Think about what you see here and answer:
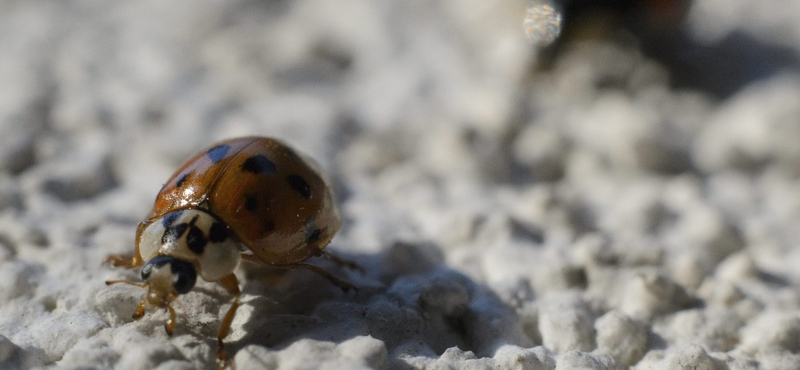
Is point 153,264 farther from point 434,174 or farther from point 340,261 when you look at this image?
point 434,174

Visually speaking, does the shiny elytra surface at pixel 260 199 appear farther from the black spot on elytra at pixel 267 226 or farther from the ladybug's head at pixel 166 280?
the ladybug's head at pixel 166 280

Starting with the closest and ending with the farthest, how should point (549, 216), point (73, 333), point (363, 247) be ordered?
point (73, 333), point (363, 247), point (549, 216)

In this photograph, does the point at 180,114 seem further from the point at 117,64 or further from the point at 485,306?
the point at 485,306

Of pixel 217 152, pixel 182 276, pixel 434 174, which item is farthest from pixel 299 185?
pixel 434 174

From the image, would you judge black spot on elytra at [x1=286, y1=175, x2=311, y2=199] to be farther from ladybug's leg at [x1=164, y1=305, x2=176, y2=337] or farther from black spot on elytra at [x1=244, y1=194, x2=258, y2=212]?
ladybug's leg at [x1=164, y1=305, x2=176, y2=337]

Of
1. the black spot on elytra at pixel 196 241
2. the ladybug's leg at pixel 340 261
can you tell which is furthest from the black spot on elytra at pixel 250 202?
the ladybug's leg at pixel 340 261

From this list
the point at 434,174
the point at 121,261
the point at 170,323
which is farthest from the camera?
the point at 434,174

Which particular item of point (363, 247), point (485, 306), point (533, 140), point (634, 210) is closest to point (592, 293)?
point (485, 306)
